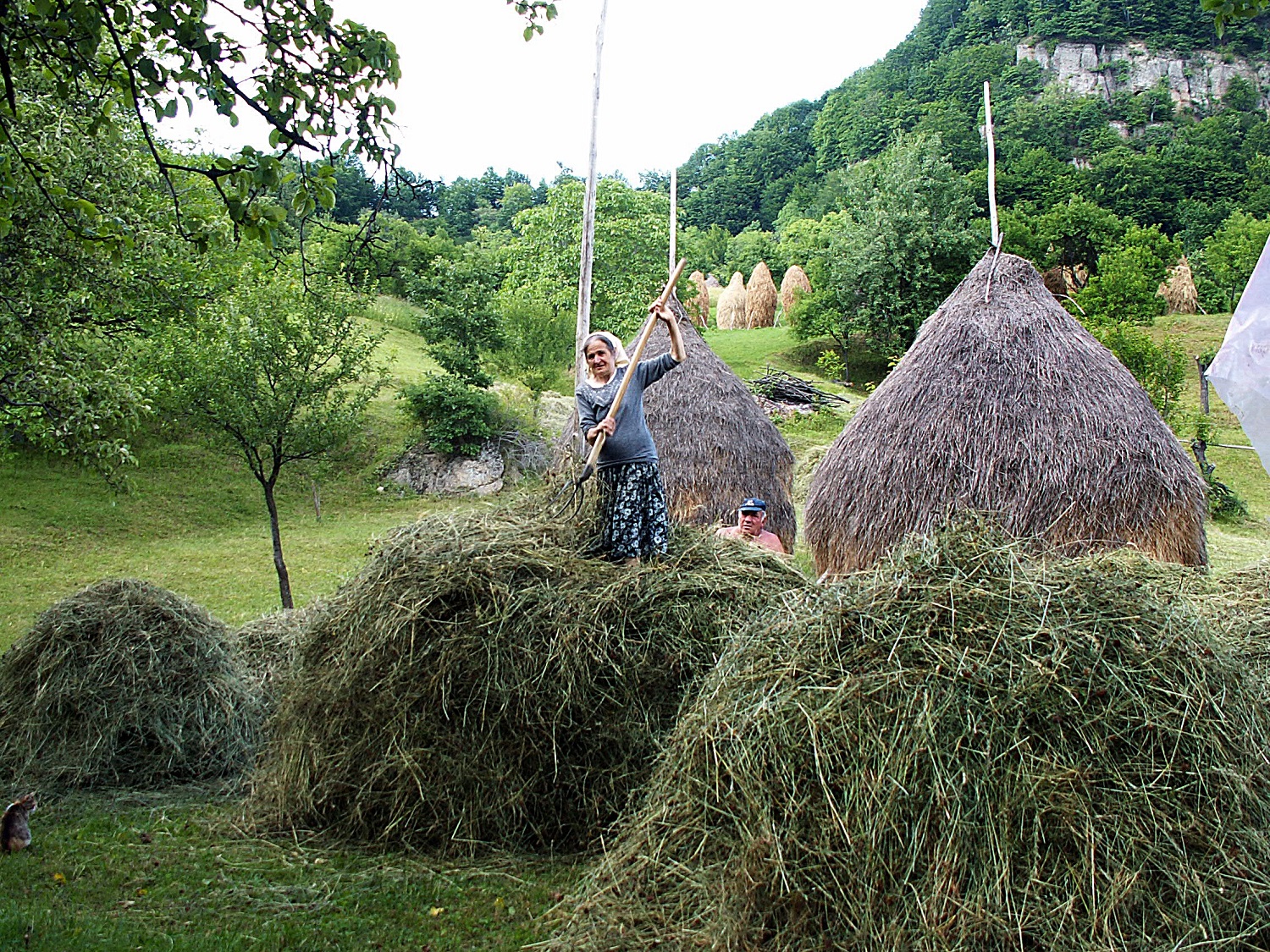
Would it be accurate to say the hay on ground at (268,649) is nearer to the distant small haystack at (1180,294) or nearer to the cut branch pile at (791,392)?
the cut branch pile at (791,392)

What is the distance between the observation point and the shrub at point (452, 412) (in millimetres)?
19094

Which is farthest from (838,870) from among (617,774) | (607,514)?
(607,514)

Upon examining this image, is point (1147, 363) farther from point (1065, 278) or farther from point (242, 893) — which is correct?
point (1065, 278)

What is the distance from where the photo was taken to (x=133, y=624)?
18.9ft

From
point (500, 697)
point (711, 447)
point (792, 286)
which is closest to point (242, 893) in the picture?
point (500, 697)

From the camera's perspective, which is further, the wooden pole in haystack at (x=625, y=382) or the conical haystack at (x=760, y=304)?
the conical haystack at (x=760, y=304)

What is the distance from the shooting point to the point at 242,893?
3.97m

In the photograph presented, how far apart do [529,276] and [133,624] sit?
2948 cm

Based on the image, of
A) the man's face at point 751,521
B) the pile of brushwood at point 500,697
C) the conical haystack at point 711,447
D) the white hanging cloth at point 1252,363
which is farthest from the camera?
the conical haystack at point 711,447

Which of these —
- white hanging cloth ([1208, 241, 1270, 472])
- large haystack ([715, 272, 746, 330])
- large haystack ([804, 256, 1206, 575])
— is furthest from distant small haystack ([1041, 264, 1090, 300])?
white hanging cloth ([1208, 241, 1270, 472])

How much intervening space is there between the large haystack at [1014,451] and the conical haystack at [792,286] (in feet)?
100

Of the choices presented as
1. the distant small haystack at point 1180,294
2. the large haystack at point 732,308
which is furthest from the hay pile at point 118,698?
the large haystack at point 732,308

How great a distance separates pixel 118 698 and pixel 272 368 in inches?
217

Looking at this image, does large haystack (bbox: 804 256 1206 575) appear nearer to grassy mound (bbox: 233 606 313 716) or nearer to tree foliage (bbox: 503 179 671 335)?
grassy mound (bbox: 233 606 313 716)
